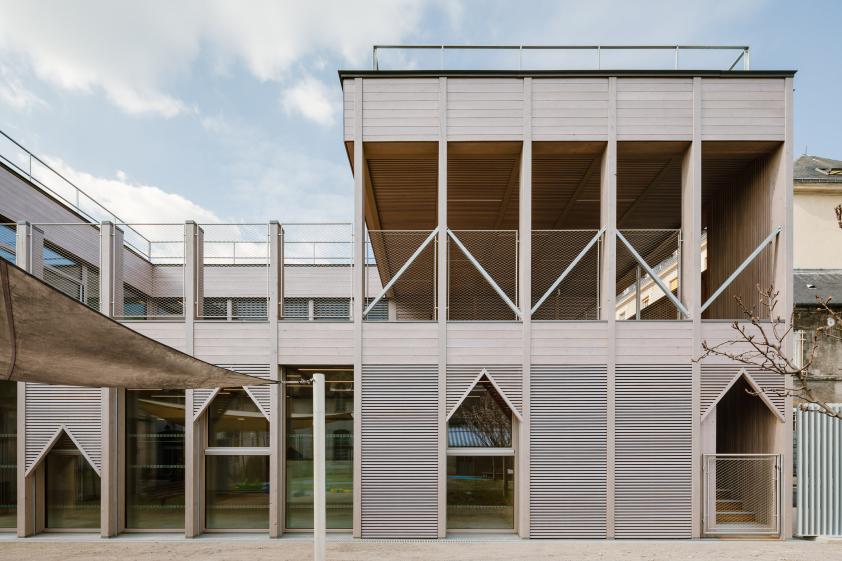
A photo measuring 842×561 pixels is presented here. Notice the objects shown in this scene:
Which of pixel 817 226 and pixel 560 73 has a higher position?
pixel 560 73

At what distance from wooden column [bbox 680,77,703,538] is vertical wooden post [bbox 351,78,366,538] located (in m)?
5.59

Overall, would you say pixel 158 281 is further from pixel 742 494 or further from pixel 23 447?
pixel 742 494

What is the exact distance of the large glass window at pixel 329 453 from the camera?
943cm

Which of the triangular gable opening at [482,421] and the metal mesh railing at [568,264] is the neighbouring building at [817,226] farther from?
the triangular gable opening at [482,421]

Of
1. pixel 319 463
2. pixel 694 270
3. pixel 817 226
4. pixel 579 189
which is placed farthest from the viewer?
pixel 817 226

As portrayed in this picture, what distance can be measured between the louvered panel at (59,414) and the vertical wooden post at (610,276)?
8.98m

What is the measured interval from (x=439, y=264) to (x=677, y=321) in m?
4.16

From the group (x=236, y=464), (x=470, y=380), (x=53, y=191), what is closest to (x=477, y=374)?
(x=470, y=380)

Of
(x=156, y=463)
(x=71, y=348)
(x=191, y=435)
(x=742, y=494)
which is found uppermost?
(x=71, y=348)

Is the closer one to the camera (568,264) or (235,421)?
(235,421)

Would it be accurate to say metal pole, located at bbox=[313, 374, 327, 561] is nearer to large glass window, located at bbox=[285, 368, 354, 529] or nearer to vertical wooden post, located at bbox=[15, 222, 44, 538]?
large glass window, located at bbox=[285, 368, 354, 529]

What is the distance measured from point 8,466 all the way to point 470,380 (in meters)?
8.66

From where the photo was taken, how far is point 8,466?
9672mm

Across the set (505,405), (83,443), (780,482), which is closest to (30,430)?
(83,443)
